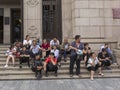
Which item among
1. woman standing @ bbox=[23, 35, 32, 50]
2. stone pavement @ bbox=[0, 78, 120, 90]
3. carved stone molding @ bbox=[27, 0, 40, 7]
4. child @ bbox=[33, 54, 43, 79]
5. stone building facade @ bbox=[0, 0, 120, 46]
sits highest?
carved stone molding @ bbox=[27, 0, 40, 7]

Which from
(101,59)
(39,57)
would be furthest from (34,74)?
(101,59)

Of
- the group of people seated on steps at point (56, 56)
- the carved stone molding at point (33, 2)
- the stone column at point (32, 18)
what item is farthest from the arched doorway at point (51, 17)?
the group of people seated on steps at point (56, 56)

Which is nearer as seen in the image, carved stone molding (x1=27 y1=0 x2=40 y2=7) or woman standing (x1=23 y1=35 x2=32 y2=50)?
woman standing (x1=23 y1=35 x2=32 y2=50)

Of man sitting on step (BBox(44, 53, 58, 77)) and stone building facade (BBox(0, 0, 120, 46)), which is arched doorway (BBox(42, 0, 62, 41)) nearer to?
stone building facade (BBox(0, 0, 120, 46))

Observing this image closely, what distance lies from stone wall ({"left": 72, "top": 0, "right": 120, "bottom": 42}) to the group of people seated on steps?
149 centimetres

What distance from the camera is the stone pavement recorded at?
13008mm

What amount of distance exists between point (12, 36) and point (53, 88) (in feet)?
49.6

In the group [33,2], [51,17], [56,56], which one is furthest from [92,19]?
[33,2]

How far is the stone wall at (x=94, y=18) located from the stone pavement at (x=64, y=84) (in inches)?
172

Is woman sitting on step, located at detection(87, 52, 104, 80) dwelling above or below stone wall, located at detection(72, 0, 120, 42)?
below

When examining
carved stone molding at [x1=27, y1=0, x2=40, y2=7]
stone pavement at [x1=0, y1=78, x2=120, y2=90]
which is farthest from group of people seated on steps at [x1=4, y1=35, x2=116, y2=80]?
carved stone molding at [x1=27, y1=0, x2=40, y2=7]

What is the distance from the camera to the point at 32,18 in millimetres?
19859

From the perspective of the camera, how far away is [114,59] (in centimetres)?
1758

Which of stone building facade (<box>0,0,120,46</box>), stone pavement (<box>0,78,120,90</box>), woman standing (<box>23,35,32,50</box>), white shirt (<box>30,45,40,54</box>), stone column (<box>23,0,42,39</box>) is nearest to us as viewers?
stone pavement (<box>0,78,120,90</box>)
